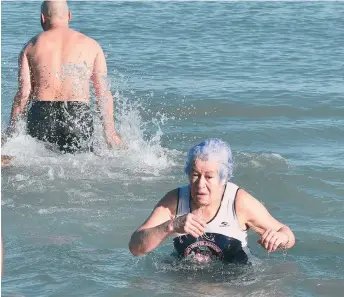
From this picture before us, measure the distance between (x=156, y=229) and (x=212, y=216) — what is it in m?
0.47

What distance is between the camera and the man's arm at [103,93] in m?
7.73

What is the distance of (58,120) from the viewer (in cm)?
762

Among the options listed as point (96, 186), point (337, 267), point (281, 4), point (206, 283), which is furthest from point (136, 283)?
point (281, 4)

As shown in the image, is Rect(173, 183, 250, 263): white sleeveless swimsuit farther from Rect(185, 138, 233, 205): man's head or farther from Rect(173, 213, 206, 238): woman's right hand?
Rect(173, 213, 206, 238): woman's right hand

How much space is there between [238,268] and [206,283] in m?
0.20

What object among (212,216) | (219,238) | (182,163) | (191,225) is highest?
(191,225)

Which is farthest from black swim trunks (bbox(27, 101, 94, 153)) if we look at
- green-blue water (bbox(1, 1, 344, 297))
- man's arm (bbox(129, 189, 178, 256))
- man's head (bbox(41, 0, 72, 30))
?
man's arm (bbox(129, 189, 178, 256))

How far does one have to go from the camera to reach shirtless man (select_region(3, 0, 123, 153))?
7586 millimetres

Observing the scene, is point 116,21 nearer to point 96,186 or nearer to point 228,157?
point 96,186

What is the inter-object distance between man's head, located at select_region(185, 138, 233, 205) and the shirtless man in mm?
3193

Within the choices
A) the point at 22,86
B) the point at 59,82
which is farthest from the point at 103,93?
the point at 22,86

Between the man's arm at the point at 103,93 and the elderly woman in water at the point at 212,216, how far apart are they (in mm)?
3004

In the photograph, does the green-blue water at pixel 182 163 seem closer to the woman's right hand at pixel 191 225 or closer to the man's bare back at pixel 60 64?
the man's bare back at pixel 60 64

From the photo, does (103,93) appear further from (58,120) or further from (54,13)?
(54,13)
